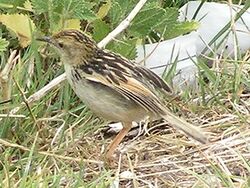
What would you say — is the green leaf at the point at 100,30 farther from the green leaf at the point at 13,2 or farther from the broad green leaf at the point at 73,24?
the green leaf at the point at 13,2

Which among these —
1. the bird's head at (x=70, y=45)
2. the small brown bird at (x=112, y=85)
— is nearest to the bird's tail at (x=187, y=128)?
the small brown bird at (x=112, y=85)

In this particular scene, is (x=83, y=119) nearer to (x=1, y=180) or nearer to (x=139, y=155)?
(x=139, y=155)

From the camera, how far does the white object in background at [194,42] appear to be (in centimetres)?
526

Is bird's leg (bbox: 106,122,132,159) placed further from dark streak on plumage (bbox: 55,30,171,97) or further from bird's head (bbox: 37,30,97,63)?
bird's head (bbox: 37,30,97,63)

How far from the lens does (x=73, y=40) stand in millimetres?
4512

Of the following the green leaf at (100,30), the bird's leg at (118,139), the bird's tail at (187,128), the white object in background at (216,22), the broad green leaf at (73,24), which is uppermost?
the broad green leaf at (73,24)

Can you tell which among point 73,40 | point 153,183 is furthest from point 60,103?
point 153,183

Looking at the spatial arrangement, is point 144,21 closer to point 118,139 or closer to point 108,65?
point 108,65

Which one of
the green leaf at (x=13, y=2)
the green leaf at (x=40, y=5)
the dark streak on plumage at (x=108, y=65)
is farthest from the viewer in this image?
the green leaf at (x=13, y=2)

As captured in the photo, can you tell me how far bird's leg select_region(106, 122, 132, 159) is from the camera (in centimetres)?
448

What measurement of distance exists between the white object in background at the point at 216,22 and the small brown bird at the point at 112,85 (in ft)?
3.49

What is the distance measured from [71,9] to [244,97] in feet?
3.19

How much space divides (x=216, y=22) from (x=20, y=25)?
4.07 ft

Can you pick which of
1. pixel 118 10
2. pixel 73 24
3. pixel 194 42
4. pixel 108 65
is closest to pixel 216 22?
pixel 194 42
